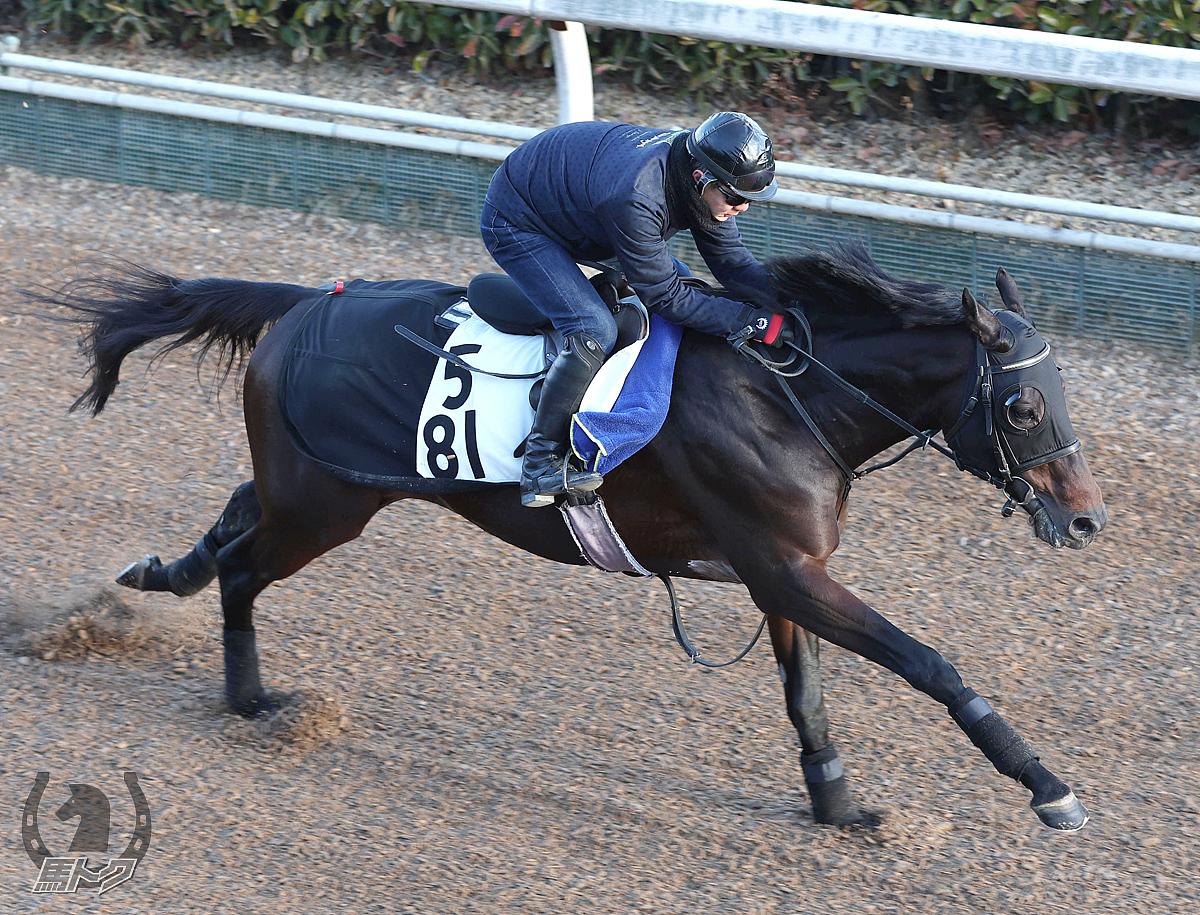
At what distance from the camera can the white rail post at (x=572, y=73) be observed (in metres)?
7.14

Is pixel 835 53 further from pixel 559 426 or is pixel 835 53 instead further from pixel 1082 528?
pixel 1082 528

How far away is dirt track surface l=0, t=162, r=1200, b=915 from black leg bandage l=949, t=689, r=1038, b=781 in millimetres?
423

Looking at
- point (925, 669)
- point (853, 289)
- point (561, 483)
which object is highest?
point (853, 289)

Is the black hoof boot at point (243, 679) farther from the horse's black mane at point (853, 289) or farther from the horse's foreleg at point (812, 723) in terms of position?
the horse's black mane at point (853, 289)

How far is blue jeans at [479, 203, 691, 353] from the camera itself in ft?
13.8

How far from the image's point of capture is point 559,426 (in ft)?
14.0

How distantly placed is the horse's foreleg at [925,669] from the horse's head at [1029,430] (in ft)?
1.72

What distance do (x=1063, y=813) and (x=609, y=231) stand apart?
2.20 m

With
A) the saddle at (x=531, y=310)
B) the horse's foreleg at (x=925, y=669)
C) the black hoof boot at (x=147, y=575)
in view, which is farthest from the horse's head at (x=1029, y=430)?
the black hoof boot at (x=147, y=575)

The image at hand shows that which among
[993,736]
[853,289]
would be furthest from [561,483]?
[993,736]

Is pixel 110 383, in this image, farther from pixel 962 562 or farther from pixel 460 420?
pixel 962 562

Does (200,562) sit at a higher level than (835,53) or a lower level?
lower

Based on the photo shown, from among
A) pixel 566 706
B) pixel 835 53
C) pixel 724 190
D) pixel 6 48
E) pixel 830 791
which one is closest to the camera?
pixel 724 190

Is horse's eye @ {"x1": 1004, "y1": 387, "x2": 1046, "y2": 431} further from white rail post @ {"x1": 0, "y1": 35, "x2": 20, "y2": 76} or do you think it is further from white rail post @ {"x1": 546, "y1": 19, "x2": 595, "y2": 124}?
white rail post @ {"x1": 0, "y1": 35, "x2": 20, "y2": 76}
